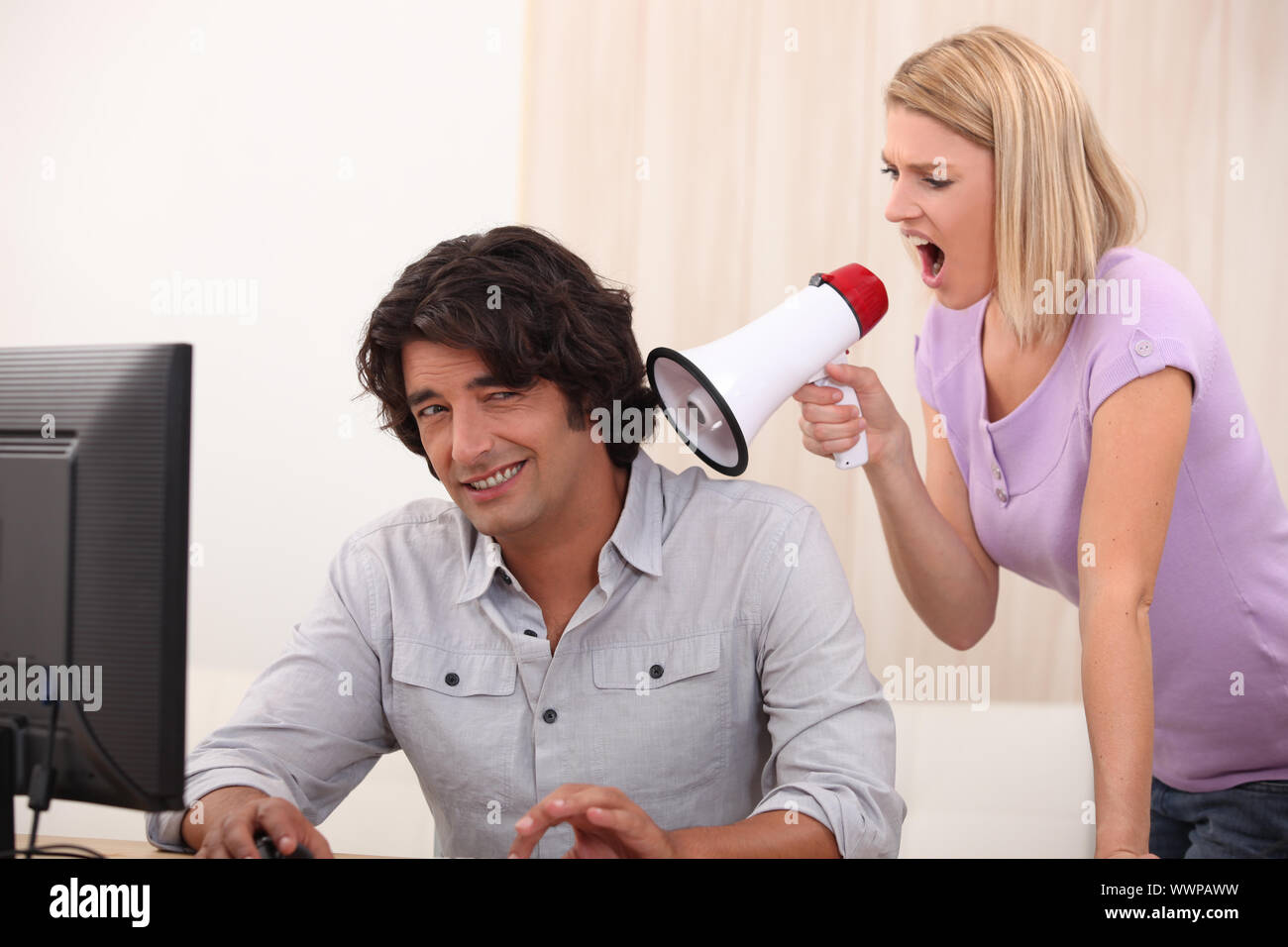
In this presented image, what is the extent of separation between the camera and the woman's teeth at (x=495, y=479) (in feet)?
4.63

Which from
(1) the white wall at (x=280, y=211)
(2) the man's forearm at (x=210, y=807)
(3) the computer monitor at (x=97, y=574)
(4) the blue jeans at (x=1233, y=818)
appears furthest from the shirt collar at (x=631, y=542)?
(1) the white wall at (x=280, y=211)

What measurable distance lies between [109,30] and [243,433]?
1.20 meters

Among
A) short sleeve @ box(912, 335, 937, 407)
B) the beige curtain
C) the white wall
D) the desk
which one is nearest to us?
the desk

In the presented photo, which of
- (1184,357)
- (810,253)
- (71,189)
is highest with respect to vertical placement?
(71,189)

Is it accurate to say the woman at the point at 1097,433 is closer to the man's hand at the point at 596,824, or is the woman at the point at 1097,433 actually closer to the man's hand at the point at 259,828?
the man's hand at the point at 596,824

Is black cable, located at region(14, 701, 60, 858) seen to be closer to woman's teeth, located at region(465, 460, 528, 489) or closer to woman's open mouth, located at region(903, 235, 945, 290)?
woman's teeth, located at region(465, 460, 528, 489)

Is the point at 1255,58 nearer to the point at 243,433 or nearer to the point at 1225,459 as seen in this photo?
the point at 1225,459

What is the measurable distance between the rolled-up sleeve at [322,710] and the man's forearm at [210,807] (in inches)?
2.0

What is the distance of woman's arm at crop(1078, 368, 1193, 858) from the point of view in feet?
3.67

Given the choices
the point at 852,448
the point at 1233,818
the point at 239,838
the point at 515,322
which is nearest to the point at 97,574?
the point at 239,838

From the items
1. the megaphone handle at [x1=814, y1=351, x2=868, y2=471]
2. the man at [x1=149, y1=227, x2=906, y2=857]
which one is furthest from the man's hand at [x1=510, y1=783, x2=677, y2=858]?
the megaphone handle at [x1=814, y1=351, x2=868, y2=471]

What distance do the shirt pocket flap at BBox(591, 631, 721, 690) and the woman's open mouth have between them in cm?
54

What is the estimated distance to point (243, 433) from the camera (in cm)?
301
